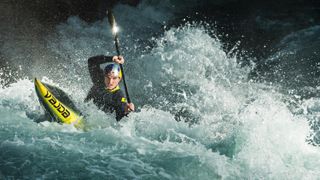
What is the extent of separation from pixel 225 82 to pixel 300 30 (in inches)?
127

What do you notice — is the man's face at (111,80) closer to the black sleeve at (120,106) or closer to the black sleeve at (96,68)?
the black sleeve at (120,106)

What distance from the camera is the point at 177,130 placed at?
6207mm

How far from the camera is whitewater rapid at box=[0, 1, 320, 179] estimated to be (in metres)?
4.96

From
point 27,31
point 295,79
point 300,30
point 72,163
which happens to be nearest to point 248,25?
point 300,30

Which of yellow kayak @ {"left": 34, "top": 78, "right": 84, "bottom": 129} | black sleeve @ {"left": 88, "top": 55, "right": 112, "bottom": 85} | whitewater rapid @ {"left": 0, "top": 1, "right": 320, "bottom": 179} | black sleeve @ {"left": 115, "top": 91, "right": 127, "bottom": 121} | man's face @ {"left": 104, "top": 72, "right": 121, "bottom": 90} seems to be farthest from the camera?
black sleeve @ {"left": 88, "top": 55, "right": 112, "bottom": 85}

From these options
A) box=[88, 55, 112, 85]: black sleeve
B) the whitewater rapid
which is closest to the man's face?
box=[88, 55, 112, 85]: black sleeve

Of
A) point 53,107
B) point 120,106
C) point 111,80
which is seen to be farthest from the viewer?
point 111,80

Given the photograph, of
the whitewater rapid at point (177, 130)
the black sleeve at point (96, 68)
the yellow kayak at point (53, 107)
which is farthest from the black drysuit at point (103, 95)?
the yellow kayak at point (53, 107)

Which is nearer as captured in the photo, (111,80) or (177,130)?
(177,130)

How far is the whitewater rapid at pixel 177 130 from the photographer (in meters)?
4.96

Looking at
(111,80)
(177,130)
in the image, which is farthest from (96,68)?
(177,130)

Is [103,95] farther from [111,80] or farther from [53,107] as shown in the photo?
[53,107]

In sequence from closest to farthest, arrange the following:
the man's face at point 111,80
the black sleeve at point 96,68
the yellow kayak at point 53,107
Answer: the yellow kayak at point 53,107 → the man's face at point 111,80 → the black sleeve at point 96,68

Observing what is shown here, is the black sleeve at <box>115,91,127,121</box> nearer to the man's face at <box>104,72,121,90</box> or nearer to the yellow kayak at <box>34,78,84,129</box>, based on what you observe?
the man's face at <box>104,72,121,90</box>
